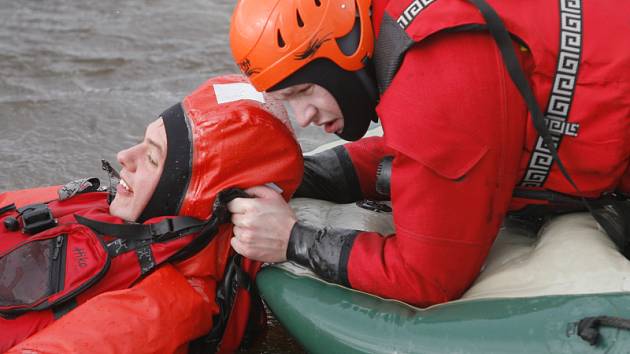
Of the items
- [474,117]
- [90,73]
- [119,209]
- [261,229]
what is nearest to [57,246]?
[119,209]

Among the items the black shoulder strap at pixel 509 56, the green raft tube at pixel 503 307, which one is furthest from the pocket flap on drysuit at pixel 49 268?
the black shoulder strap at pixel 509 56

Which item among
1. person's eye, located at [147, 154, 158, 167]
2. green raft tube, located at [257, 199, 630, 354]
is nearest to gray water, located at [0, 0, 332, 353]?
green raft tube, located at [257, 199, 630, 354]

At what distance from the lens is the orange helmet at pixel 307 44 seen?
2.74 metres

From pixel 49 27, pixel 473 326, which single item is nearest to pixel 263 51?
pixel 473 326

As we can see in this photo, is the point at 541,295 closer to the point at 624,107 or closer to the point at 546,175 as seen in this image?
the point at 546,175

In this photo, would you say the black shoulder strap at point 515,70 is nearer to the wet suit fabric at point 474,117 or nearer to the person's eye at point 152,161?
the wet suit fabric at point 474,117

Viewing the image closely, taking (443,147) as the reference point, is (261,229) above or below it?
below

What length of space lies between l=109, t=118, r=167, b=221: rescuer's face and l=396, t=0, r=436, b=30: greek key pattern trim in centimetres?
99

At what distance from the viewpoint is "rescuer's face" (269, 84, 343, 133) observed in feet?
9.33

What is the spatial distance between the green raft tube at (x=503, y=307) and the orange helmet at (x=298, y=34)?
0.75 m

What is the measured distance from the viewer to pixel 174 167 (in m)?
3.08

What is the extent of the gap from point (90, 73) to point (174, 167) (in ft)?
12.5

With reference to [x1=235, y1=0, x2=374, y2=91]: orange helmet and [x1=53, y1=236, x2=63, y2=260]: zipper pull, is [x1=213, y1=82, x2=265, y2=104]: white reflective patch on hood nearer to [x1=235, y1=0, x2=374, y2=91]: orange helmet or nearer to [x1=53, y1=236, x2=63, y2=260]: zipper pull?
[x1=235, y1=0, x2=374, y2=91]: orange helmet

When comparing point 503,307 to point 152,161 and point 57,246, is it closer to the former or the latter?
point 152,161
